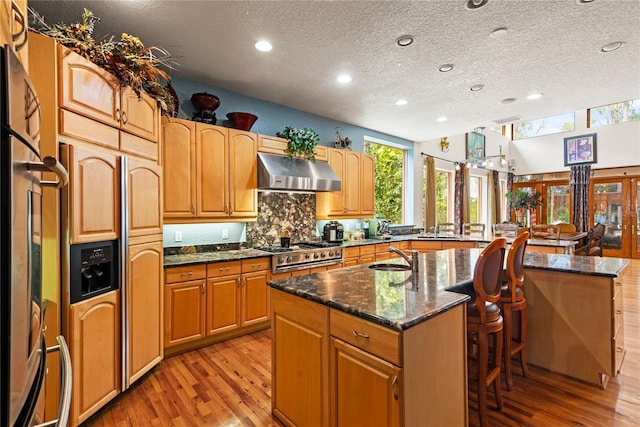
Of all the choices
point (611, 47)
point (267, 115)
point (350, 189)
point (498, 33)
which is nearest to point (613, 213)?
point (611, 47)

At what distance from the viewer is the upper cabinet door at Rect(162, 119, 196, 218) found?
3.12 metres

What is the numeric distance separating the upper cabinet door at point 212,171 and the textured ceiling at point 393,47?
639 millimetres

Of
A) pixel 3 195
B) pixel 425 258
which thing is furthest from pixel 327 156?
pixel 3 195

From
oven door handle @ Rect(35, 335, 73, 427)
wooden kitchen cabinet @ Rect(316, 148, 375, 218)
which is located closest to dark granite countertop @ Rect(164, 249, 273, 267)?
wooden kitchen cabinet @ Rect(316, 148, 375, 218)

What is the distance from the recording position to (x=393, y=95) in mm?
4008

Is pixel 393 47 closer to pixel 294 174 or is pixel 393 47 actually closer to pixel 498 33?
pixel 498 33

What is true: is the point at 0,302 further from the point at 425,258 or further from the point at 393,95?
the point at 393,95

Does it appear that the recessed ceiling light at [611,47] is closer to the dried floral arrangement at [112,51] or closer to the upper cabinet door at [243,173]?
the upper cabinet door at [243,173]

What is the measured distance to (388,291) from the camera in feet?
5.83

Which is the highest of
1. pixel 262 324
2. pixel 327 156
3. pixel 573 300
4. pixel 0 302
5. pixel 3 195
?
pixel 327 156

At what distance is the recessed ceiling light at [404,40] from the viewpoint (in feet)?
8.71

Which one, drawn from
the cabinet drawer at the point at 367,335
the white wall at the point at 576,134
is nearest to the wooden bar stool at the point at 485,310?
the cabinet drawer at the point at 367,335

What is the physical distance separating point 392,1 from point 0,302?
256cm

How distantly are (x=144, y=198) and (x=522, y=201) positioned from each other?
388 inches
